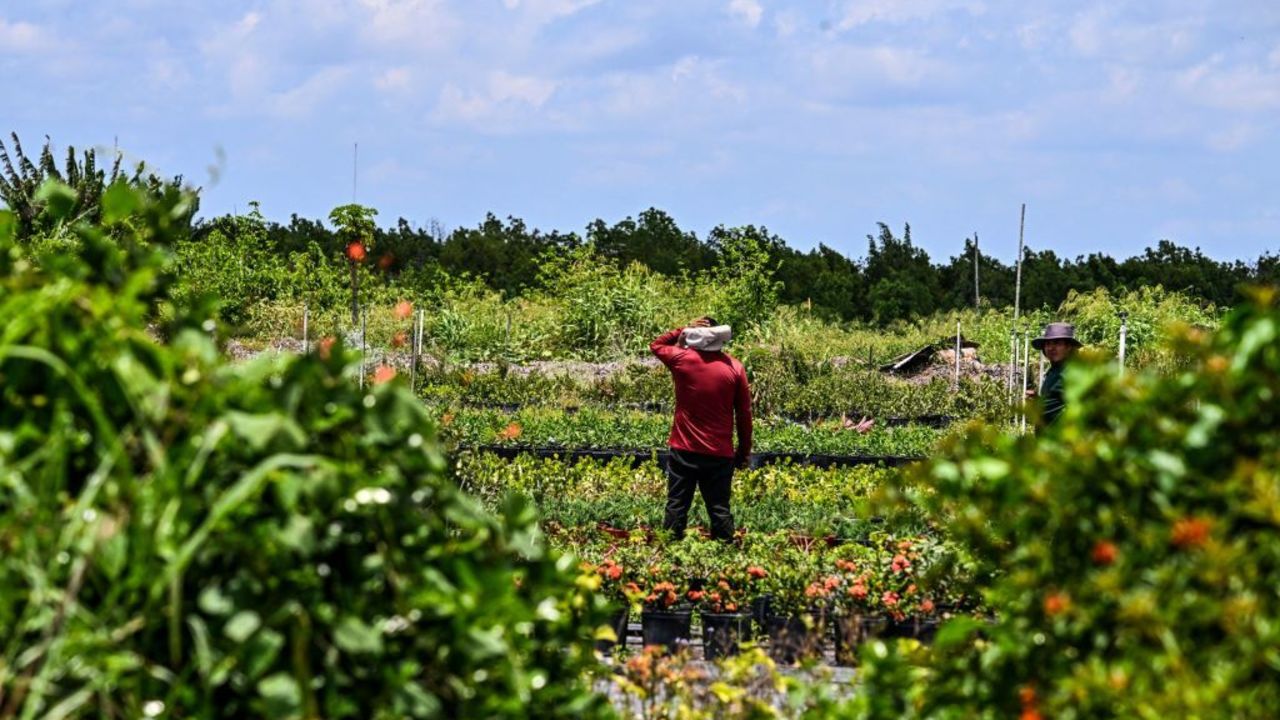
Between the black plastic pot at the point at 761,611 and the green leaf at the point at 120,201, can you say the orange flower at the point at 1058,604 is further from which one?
the black plastic pot at the point at 761,611

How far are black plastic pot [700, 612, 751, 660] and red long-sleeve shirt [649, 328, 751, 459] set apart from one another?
1.66 metres

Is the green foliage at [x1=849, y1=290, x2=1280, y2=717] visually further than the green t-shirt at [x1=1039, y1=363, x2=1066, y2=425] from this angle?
No

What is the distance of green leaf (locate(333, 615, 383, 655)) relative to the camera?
2.00 metres

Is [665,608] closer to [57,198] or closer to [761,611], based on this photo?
[761,611]

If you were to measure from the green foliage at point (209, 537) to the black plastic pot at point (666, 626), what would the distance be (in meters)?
A: 4.27

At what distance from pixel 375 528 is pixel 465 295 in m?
25.9

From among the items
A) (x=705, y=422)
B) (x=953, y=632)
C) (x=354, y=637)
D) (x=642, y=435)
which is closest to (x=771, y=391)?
(x=642, y=435)

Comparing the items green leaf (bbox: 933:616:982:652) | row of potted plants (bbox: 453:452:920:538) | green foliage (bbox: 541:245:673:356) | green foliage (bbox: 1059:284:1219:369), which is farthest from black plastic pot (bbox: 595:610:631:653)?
green foliage (bbox: 541:245:673:356)

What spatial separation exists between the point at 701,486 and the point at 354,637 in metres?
6.11

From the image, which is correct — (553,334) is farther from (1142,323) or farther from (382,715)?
(382,715)

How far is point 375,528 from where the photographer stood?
2117 mm

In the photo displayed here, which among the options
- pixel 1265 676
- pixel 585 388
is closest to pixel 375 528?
pixel 1265 676

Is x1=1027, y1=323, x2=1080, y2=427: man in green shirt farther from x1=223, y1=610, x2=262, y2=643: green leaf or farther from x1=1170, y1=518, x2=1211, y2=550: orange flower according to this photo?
x1=223, y1=610, x2=262, y2=643: green leaf

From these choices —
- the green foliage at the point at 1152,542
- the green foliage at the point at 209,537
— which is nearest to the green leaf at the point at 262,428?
the green foliage at the point at 209,537
